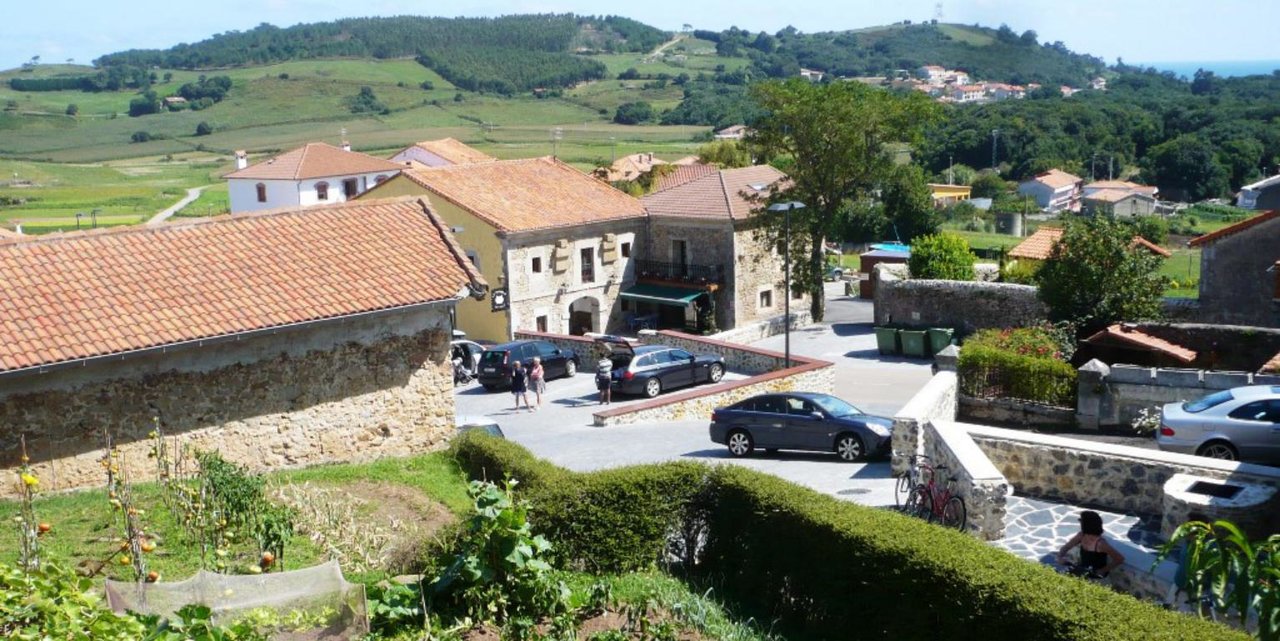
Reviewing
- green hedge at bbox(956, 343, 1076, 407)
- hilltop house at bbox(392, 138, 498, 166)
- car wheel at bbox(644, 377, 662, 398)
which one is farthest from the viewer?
hilltop house at bbox(392, 138, 498, 166)

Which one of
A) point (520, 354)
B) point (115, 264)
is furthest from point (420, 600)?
point (520, 354)

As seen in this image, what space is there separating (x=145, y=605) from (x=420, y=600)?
229 cm

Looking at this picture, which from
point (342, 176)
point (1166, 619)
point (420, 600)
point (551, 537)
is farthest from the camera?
point (342, 176)

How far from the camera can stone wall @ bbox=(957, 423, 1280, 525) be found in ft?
44.1

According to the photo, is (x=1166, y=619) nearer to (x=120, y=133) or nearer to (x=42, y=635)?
(x=42, y=635)

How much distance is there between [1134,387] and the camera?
20.6 meters

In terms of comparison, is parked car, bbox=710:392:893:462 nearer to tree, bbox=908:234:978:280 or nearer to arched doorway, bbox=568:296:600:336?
tree, bbox=908:234:978:280

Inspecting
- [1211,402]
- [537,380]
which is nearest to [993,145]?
[537,380]

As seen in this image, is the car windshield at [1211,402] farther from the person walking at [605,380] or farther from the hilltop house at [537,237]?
the hilltop house at [537,237]

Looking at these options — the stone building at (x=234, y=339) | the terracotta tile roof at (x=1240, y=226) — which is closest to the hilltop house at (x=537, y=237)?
the stone building at (x=234, y=339)

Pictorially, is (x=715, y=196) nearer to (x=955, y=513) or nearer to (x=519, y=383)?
(x=519, y=383)

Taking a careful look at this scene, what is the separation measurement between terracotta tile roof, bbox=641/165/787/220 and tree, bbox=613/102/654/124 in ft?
437

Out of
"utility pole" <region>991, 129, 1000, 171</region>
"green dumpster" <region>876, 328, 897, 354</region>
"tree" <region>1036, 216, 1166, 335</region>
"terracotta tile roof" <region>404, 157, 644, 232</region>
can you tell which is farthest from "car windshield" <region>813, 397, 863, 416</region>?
"utility pole" <region>991, 129, 1000, 171</region>

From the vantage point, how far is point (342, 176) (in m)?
71.3
